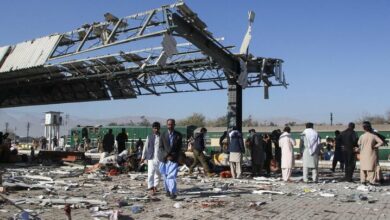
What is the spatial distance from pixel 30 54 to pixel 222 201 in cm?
1389

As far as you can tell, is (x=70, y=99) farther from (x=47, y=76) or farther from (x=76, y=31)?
(x=76, y=31)

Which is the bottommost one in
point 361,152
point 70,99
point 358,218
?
point 358,218

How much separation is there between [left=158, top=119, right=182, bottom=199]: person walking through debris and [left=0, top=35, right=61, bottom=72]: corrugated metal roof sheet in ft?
35.2

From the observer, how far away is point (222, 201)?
10516 mm

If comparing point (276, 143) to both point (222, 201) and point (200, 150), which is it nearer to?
point (200, 150)

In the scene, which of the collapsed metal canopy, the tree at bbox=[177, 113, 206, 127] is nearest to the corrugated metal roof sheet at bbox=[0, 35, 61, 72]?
the collapsed metal canopy

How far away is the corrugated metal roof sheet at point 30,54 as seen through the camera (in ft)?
66.0

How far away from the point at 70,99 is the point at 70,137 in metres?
27.1

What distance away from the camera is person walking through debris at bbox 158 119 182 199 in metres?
10.8

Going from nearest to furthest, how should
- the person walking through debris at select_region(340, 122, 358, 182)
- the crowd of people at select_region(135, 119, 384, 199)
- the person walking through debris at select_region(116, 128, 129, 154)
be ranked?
the crowd of people at select_region(135, 119, 384, 199) → the person walking through debris at select_region(340, 122, 358, 182) → the person walking through debris at select_region(116, 128, 129, 154)

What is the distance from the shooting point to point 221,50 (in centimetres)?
1795

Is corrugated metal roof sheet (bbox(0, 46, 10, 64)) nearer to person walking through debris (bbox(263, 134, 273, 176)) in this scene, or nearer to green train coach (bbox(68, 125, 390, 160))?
person walking through debris (bbox(263, 134, 273, 176))

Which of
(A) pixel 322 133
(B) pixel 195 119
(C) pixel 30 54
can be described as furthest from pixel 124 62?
(B) pixel 195 119

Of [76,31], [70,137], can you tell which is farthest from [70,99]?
[70,137]
